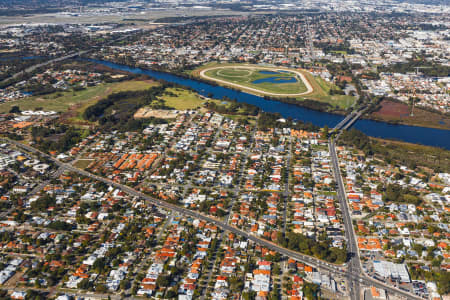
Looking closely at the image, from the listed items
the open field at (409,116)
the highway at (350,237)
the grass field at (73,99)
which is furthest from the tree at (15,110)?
the open field at (409,116)

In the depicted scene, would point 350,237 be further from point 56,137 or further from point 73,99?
point 73,99

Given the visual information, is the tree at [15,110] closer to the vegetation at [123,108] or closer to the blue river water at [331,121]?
the vegetation at [123,108]

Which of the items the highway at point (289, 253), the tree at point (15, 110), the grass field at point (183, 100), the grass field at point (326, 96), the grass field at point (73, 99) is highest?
the grass field at point (326, 96)

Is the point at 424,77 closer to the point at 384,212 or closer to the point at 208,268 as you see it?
the point at 384,212

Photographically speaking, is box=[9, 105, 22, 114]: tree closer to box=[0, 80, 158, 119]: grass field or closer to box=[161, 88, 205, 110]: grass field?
box=[0, 80, 158, 119]: grass field

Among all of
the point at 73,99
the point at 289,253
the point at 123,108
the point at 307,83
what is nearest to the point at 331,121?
the point at 307,83

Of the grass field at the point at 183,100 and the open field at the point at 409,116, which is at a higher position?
the open field at the point at 409,116
